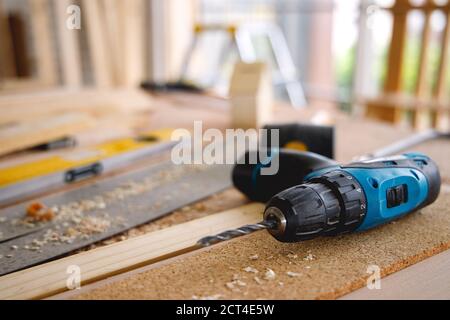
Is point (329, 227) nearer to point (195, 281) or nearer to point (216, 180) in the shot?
point (195, 281)

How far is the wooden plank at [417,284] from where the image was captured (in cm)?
59

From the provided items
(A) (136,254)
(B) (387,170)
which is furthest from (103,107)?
(B) (387,170)

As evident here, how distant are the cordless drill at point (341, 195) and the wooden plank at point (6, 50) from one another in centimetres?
267

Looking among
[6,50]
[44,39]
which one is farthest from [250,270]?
[6,50]

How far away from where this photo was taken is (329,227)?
0.66 metres

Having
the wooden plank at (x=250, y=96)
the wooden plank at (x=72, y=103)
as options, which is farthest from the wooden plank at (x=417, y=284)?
the wooden plank at (x=72, y=103)

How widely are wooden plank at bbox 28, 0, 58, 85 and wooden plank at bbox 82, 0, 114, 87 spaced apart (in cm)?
21

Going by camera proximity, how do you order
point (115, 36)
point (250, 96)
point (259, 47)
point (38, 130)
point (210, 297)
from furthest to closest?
point (259, 47) → point (115, 36) → point (250, 96) → point (38, 130) → point (210, 297)

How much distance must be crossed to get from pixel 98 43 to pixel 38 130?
3.98ft

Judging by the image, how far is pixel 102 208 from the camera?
94 centimetres

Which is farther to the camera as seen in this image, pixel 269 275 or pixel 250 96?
pixel 250 96

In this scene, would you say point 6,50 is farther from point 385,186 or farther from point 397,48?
point 385,186

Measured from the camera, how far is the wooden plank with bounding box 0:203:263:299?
623 millimetres

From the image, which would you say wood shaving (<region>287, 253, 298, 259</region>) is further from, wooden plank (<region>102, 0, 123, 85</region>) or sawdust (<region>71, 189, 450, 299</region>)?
wooden plank (<region>102, 0, 123, 85</region>)
